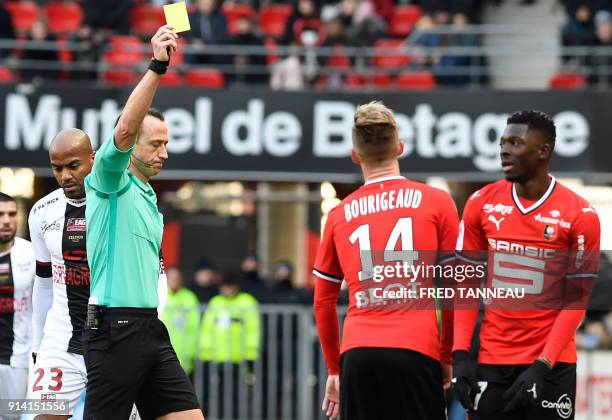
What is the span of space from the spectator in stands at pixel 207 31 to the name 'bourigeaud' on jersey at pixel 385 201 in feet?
40.5

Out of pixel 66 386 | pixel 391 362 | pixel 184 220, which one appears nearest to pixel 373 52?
pixel 184 220

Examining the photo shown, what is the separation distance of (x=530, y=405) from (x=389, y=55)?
12.4m

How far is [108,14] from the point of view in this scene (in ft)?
64.1

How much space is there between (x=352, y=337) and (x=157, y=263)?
1.28 meters

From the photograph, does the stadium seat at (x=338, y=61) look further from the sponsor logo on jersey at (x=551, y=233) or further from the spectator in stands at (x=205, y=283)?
the sponsor logo on jersey at (x=551, y=233)

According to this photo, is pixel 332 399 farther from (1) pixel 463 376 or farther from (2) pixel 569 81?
(2) pixel 569 81

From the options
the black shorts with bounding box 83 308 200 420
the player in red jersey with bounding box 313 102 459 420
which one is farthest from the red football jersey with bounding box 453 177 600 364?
the black shorts with bounding box 83 308 200 420

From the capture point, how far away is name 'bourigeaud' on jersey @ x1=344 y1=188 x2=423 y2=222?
6141 mm

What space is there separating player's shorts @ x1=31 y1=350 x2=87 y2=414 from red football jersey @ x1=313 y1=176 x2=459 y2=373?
2.10m

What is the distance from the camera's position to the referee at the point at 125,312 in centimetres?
649

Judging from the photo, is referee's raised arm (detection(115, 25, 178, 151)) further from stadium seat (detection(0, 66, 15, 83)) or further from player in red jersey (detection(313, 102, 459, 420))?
stadium seat (detection(0, 66, 15, 83))

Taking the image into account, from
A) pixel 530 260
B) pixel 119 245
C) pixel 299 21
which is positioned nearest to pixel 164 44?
pixel 119 245

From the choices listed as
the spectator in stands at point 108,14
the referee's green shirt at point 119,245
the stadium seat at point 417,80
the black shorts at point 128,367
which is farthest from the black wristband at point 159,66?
the spectator in stands at point 108,14

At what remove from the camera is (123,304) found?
21.5 ft
